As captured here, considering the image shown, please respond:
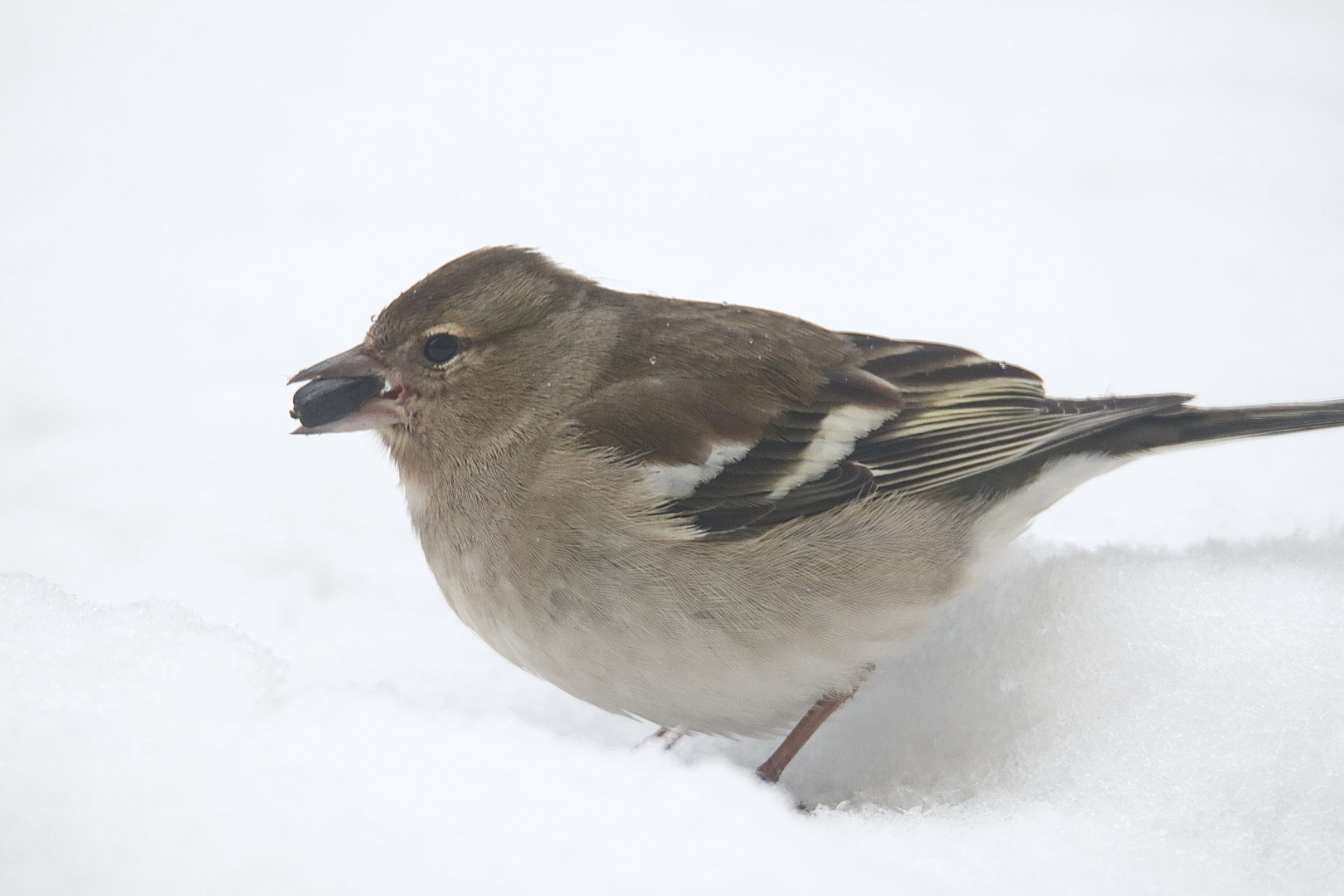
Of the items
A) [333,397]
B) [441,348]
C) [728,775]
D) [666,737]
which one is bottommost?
[666,737]

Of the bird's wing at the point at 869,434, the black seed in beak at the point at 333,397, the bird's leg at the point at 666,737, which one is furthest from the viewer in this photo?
the bird's leg at the point at 666,737

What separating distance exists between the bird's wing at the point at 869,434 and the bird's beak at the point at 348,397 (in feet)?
2.05

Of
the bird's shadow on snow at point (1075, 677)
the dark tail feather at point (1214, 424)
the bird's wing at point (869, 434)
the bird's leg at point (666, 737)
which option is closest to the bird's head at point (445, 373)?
the bird's wing at point (869, 434)

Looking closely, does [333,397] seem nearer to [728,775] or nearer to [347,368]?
[347,368]

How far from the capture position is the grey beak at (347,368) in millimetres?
2652

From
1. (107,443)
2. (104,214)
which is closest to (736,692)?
(107,443)

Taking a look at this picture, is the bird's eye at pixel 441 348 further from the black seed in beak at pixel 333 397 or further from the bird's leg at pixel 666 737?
the bird's leg at pixel 666 737

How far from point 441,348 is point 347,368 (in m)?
0.24

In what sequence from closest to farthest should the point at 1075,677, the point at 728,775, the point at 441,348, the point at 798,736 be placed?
the point at 728,775
the point at 1075,677
the point at 798,736
the point at 441,348

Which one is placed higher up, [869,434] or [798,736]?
[869,434]

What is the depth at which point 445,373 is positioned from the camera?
2680mm

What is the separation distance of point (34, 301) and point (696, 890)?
14.8 ft

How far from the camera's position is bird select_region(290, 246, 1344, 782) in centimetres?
232

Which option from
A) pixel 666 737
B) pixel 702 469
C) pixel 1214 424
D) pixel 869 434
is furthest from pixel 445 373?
pixel 1214 424
